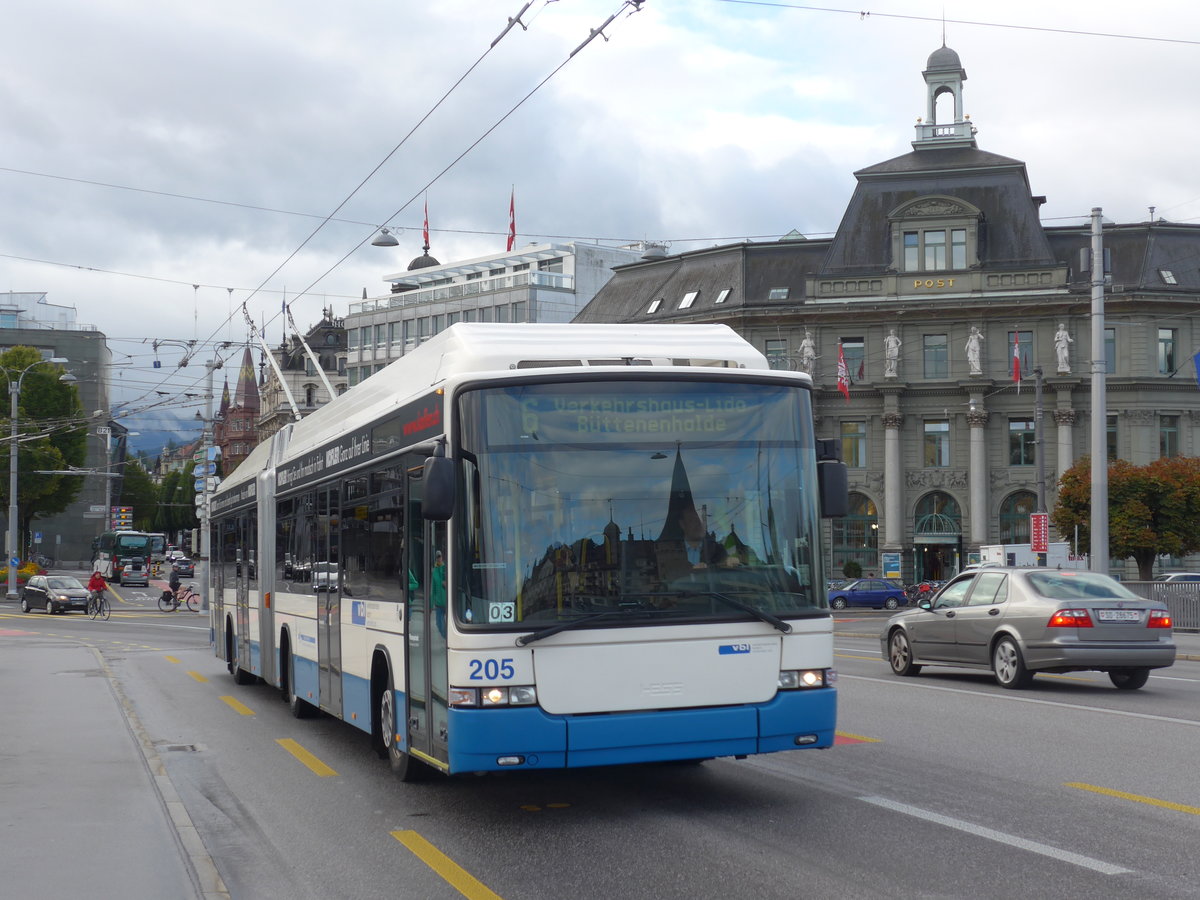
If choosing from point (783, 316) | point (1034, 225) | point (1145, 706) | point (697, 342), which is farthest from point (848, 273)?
point (697, 342)

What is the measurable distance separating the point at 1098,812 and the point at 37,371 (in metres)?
75.9

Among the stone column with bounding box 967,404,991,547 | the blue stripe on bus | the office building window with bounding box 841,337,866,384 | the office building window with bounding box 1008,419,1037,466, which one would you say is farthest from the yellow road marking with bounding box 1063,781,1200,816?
the office building window with bounding box 1008,419,1037,466

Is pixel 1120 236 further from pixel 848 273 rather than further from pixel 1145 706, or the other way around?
pixel 1145 706

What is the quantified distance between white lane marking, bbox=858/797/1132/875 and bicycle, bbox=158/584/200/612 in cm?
4870

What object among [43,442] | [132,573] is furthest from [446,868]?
[132,573]

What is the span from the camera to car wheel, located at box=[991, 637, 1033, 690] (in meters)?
16.7

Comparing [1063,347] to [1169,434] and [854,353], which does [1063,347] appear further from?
[854,353]

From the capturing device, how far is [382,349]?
321ft

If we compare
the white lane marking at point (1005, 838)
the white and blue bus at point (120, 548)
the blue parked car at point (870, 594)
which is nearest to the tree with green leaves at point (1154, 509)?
the blue parked car at point (870, 594)

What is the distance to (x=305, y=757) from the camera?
40.5ft

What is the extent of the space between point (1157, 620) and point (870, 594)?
41235 mm

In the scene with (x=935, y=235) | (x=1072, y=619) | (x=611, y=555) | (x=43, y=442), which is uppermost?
(x=935, y=235)

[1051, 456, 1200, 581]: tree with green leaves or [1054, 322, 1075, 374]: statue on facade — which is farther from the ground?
[1054, 322, 1075, 374]: statue on facade

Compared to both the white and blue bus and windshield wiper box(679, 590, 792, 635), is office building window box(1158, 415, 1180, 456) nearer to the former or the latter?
the white and blue bus
